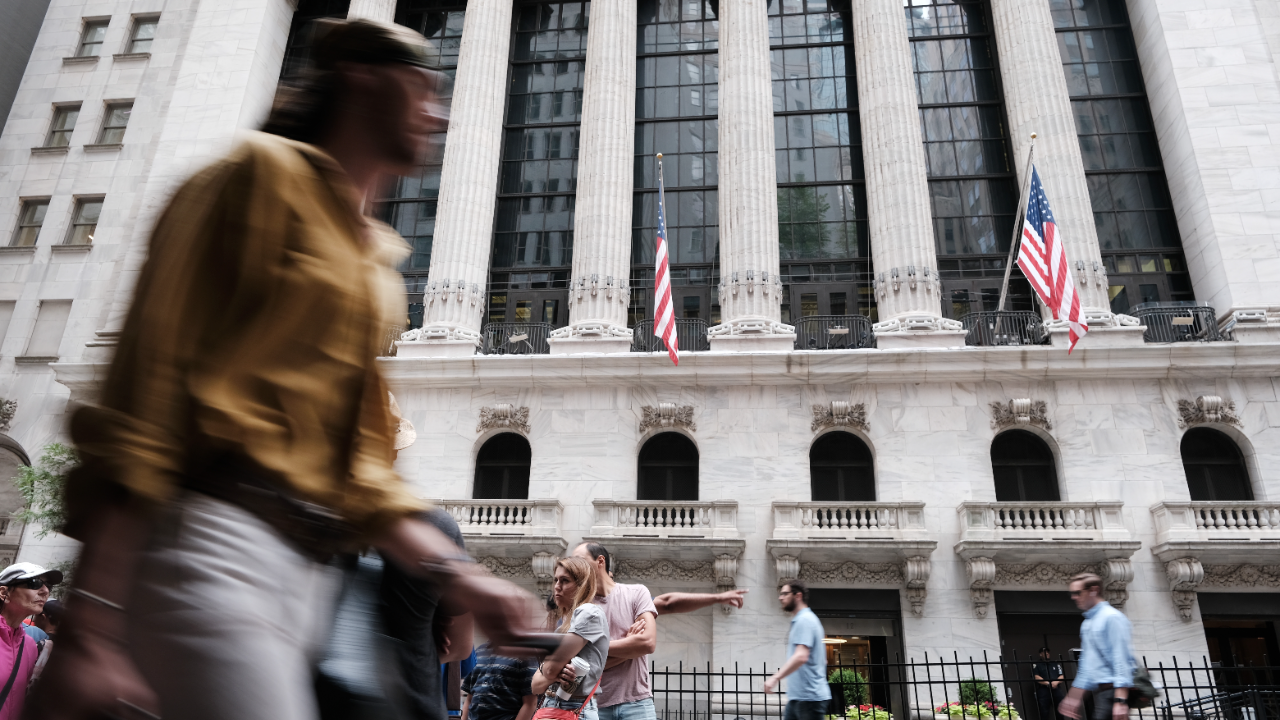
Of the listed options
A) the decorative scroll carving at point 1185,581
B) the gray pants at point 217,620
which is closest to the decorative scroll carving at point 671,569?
the decorative scroll carving at point 1185,581

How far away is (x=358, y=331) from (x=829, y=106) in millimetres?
27079

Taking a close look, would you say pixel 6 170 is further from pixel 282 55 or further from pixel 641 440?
pixel 641 440

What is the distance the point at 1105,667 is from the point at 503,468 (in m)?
16.7

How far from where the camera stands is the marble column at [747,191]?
870 inches

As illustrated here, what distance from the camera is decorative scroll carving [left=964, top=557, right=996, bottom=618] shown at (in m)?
18.6

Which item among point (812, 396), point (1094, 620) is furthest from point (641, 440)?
point (1094, 620)

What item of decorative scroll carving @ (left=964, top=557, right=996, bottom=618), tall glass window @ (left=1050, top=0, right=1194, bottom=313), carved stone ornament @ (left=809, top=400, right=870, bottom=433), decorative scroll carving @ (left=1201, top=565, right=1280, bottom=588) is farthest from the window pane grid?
decorative scroll carving @ (left=1201, top=565, right=1280, bottom=588)

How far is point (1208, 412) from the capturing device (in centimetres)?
1988

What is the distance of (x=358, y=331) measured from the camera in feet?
4.82

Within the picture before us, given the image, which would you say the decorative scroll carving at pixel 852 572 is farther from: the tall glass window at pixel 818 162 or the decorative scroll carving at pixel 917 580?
the tall glass window at pixel 818 162

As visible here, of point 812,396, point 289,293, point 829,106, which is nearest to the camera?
point 289,293

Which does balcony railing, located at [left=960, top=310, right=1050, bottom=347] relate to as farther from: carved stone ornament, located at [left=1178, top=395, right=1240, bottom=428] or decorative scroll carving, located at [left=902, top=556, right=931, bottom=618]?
decorative scroll carving, located at [left=902, top=556, right=931, bottom=618]

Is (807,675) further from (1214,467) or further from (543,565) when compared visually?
(1214,467)

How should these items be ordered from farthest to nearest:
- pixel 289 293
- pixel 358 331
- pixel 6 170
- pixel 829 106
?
pixel 6 170 < pixel 829 106 < pixel 358 331 < pixel 289 293
